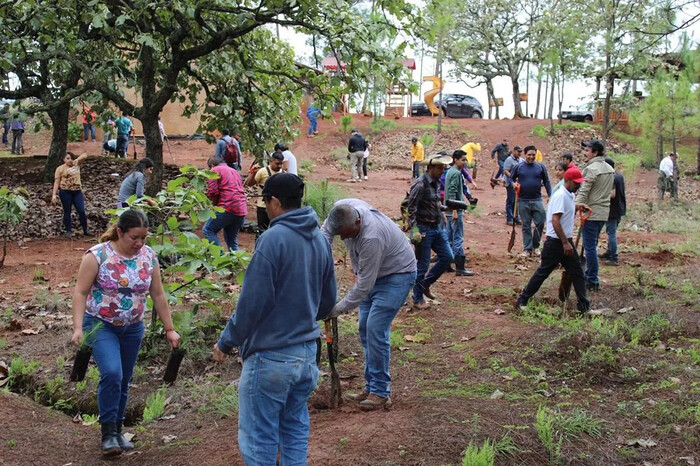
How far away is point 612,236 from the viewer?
11.9m

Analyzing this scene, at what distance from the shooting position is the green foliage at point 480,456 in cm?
436

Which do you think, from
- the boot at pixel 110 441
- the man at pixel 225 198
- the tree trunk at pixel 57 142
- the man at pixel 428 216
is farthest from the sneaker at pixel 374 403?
the tree trunk at pixel 57 142

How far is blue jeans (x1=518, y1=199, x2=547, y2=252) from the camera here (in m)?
12.2

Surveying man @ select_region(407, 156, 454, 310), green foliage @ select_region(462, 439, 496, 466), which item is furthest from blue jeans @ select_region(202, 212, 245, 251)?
green foliage @ select_region(462, 439, 496, 466)

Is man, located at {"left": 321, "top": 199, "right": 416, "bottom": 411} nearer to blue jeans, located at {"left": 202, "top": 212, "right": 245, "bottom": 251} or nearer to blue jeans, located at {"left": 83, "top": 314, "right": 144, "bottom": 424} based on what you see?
blue jeans, located at {"left": 83, "top": 314, "right": 144, "bottom": 424}

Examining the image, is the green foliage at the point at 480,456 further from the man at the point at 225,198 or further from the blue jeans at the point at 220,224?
the blue jeans at the point at 220,224

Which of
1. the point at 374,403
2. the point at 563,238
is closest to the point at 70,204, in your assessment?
the point at 563,238

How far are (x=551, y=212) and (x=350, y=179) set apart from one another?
16.2 meters

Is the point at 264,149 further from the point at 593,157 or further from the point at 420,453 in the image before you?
the point at 420,453

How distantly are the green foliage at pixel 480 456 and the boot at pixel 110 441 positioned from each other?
2.35 m

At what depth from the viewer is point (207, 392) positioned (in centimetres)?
627

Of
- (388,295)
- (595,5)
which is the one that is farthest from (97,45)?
(595,5)

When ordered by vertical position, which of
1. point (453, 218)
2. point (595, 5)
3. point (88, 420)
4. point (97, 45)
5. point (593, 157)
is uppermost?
point (595, 5)

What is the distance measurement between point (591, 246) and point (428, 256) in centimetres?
242
